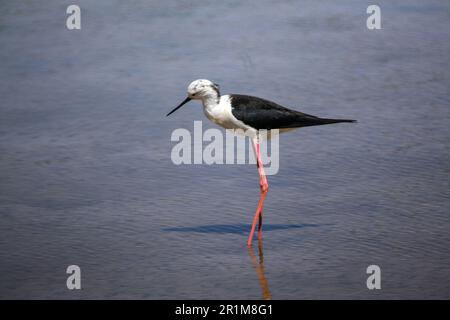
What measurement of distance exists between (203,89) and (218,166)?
107 cm

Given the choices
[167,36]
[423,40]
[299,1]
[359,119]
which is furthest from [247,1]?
[359,119]

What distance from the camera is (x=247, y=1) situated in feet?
48.1

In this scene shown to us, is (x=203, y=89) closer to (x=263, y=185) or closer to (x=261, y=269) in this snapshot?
(x=263, y=185)

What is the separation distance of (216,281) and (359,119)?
4.03 metres

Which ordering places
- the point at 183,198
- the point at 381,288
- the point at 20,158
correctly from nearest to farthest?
the point at 381,288
the point at 183,198
the point at 20,158

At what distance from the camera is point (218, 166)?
954 cm

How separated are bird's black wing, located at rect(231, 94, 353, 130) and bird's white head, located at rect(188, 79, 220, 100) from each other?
0.18 metres

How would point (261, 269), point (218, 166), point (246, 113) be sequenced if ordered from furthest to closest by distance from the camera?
point (218, 166), point (246, 113), point (261, 269)

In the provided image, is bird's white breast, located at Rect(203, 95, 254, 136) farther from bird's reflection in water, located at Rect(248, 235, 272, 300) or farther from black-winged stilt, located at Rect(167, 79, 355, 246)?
bird's reflection in water, located at Rect(248, 235, 272, 300)

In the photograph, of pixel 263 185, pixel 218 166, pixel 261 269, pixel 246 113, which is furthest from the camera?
pixel 218 166

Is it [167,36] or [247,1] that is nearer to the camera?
[167,36]

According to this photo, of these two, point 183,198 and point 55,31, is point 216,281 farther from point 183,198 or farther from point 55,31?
point 55,31

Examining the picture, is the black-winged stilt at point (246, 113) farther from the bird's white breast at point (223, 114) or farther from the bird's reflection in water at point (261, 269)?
the bird's reflection in water at point (261, 269)

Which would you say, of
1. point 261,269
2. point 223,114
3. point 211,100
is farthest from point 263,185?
point 261,269
